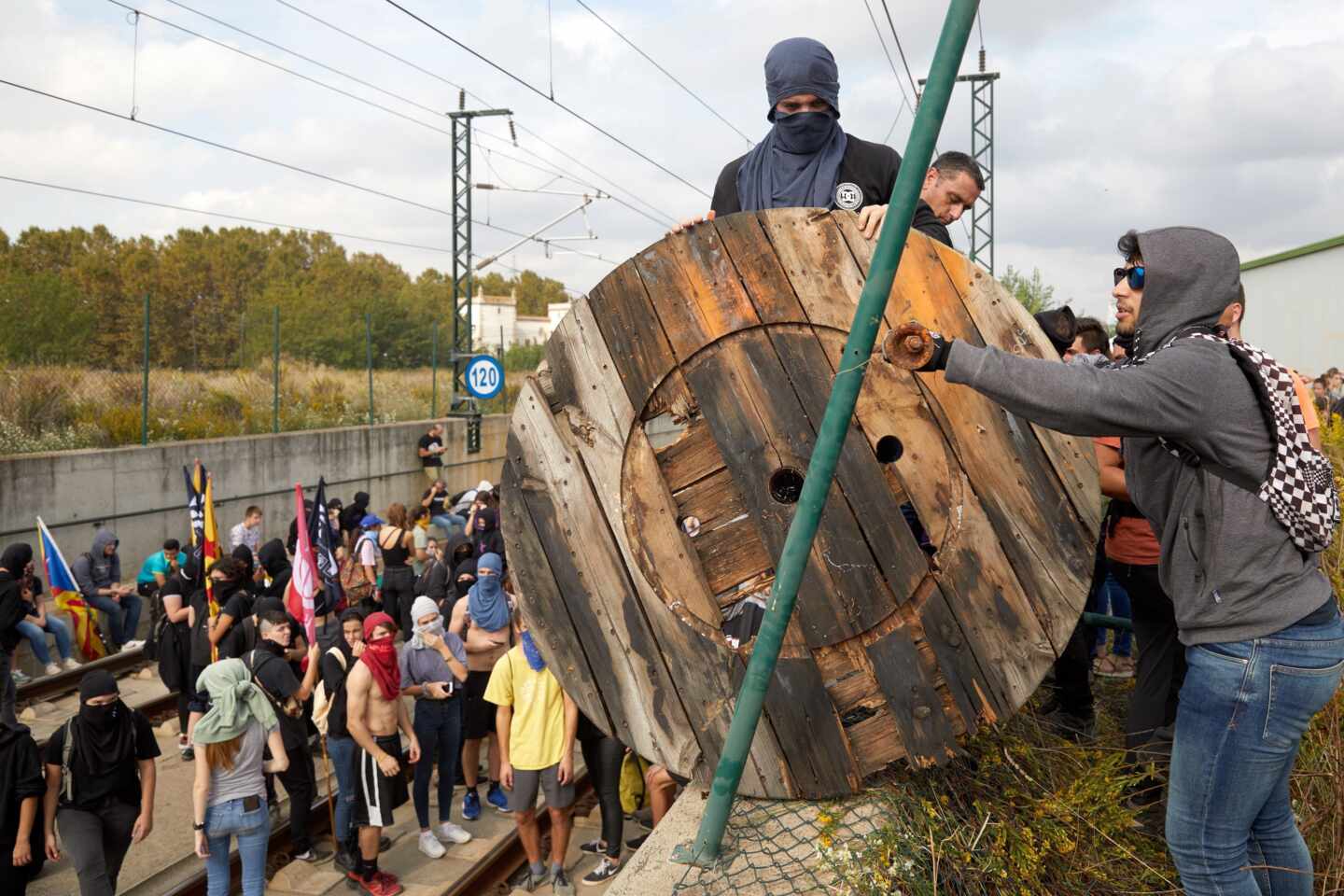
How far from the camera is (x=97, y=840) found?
235 inches

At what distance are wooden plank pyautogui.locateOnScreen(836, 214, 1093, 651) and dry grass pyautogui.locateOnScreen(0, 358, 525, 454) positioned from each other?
15.0 m

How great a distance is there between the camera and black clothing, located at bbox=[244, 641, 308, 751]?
7.00 meters

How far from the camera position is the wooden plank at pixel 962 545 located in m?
2.40

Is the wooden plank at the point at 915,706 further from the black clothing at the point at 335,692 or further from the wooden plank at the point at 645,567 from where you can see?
the black clothing at the point at 335,692

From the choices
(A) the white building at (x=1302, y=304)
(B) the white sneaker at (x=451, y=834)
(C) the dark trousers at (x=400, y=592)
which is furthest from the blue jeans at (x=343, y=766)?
(A) the white building at (x=1302, y=304)

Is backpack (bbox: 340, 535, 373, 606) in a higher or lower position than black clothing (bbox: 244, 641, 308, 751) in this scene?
higher

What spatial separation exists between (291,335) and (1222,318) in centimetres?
2602

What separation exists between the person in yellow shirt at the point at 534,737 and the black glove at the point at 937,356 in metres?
5.22

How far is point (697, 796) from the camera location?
264 centimetres

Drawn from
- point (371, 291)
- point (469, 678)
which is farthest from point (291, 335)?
point (371, 291)

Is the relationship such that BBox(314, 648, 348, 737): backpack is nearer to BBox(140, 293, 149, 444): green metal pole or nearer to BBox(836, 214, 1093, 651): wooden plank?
BBox(836, 214, 1093, 651): wooden plank

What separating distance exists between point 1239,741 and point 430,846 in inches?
261

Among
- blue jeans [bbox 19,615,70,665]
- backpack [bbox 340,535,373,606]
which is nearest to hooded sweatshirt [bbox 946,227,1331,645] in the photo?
backpack [bbox 340,535,373,606]

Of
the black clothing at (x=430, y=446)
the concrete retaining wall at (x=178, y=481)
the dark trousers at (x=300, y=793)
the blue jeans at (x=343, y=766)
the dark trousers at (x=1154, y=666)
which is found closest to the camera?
the dark trousers at (x=1154, y=666)
